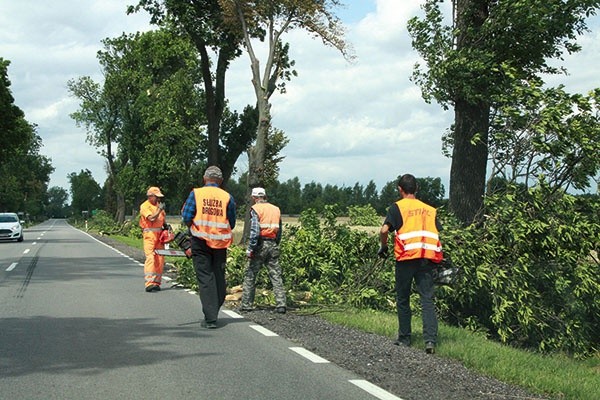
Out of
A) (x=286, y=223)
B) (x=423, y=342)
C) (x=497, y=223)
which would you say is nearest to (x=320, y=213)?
(x=286, y=223)

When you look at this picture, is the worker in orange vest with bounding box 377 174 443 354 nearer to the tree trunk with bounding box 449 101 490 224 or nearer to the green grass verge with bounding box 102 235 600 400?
the green grass verge with bounding box 102 235 600 400

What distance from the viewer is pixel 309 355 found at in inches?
291

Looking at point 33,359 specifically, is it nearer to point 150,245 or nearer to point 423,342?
point 423,342

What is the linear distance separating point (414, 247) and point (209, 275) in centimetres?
288

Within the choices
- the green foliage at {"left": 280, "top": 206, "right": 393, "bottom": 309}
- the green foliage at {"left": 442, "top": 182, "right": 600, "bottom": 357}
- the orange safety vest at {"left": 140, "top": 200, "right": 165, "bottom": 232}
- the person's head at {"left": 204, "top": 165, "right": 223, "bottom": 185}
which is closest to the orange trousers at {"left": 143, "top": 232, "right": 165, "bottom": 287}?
the orange safety vest at {"left": 140, "top": 200, "right": 165, "bottom": 232}

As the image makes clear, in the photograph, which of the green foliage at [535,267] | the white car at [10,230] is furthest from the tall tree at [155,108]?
the green foliage at [535,267]

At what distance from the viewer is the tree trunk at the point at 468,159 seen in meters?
14.2

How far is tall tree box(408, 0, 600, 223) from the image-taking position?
13.2m

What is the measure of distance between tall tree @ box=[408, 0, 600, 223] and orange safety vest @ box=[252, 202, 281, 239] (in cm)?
464

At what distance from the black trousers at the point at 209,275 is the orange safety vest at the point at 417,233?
267 centimetres

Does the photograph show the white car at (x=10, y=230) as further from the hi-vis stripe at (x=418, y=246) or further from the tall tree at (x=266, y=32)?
the hi-vis stripe at (x=418, y=246)

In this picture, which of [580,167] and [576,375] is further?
[580,167]

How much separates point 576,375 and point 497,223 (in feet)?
12.2

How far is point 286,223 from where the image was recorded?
14297 mm
